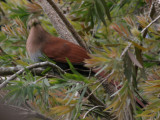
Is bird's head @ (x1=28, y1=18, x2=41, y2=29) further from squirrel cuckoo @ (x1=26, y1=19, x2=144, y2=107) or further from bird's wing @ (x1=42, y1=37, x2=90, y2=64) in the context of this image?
bird's wing @ (x1=42, y1=37, x2=90, y2=64)

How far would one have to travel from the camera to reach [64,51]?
1.97m

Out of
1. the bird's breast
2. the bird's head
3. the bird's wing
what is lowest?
the bird's wing

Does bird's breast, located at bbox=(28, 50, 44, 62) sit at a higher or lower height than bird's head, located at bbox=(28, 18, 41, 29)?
lower

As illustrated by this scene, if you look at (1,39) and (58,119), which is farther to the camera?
(1,39)

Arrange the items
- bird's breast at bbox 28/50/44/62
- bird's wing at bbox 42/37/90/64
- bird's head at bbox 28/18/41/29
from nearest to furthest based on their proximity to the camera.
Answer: bird's wing at bbox 42/37/90/64
bird's breast at bbox 28/50/44/62
bird's head at bbox 28/18/41/29

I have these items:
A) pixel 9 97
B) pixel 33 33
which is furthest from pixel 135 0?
pixel 9 97

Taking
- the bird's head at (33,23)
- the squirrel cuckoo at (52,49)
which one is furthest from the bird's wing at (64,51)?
the bird's head at (33,23)

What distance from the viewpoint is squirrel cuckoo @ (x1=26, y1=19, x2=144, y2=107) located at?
1888 millimetres

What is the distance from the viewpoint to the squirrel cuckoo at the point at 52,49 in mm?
1888

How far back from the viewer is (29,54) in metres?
2.01

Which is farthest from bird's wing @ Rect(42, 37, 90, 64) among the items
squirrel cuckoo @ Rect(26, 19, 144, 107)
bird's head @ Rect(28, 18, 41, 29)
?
bird's head @ Rect(28, 18, 41, 29)

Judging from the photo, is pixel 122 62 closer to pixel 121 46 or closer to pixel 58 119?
pixel 121 46

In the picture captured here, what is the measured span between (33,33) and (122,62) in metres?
1.50

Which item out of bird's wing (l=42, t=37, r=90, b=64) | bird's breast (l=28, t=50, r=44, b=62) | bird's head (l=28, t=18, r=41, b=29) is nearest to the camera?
bird's wing (l=42, t=37, r=90, b=64)
